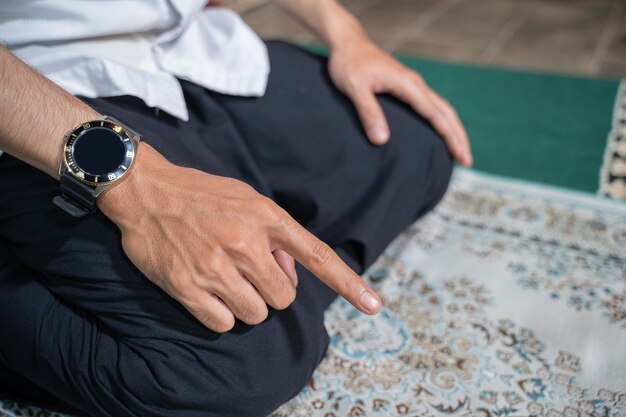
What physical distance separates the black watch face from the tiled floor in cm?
169

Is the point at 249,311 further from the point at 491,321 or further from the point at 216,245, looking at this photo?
the point at 491,321

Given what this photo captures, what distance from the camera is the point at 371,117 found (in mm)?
1021

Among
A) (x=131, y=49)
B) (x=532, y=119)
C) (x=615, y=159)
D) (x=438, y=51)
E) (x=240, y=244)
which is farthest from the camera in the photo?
(x=438, y=51)

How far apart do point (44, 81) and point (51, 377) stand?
13.8 inches

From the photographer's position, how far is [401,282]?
1.07m

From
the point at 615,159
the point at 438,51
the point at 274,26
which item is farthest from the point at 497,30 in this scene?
the point at 615,159

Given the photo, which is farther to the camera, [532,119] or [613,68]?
[613,68]

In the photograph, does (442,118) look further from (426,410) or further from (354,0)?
(354,0)

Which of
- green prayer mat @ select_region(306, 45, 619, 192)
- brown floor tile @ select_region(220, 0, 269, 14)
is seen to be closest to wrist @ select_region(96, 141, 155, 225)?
green prayer mat @ select_region(306, 45, 619, 192)

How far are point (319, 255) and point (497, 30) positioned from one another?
2.14 m

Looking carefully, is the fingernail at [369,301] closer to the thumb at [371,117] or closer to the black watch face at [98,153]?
the black watch face at [98,153]

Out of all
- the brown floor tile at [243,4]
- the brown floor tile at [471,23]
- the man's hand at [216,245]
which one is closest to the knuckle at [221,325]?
the man's hand at [216,245]

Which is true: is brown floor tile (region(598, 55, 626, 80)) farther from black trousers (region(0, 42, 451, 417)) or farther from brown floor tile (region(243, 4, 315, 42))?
black trousers (region(0, 42, 451, 417))

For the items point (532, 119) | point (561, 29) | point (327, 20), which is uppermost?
point (327, 20)
